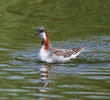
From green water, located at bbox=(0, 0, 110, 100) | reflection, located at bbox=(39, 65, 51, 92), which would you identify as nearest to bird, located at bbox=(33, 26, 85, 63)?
green water, located at bbox=(0, 0, 110, 100)

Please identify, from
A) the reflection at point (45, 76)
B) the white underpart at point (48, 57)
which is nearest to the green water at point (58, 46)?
the reflection at point (45, 76)

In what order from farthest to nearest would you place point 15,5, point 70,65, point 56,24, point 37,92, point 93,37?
point 15,5, point 56,24, point 93,37, point 70,65, point 37,92

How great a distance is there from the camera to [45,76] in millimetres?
13383

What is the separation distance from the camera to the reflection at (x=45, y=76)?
38.2ft

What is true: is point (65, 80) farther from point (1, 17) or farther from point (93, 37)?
point (1, 17)

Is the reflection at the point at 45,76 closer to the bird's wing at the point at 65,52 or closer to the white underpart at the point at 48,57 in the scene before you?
the white underpart at the point at 48,57

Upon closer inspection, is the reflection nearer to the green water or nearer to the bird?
the green water

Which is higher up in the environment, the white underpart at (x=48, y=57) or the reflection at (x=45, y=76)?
the white underpart at (x=48, y=57)

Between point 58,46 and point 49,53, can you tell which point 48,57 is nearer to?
point 49,53

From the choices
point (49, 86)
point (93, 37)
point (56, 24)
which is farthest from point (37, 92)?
point (56, 24)

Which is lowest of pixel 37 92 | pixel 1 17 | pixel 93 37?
pixel 37 92

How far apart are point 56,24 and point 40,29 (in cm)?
1001

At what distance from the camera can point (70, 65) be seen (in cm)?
1518

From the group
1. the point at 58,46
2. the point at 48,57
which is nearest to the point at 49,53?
the point at 48,57
